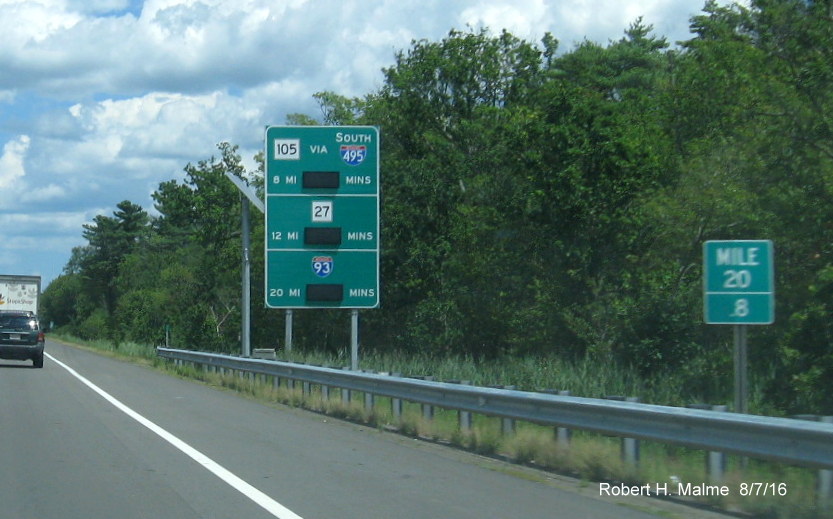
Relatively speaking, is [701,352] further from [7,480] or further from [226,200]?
[226,200]

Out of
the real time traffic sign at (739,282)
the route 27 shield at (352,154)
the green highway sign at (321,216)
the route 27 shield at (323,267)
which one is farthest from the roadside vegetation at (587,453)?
the route 27 shield at (352,154)

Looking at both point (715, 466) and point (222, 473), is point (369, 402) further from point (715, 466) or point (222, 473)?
point (715, 466)

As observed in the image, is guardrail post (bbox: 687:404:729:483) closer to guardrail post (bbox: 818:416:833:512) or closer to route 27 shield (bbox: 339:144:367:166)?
guardrail post (bbox: 818:416:833:512)

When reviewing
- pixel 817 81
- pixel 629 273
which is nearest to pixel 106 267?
pixel 629 273

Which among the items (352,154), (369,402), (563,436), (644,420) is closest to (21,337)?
(352,154)

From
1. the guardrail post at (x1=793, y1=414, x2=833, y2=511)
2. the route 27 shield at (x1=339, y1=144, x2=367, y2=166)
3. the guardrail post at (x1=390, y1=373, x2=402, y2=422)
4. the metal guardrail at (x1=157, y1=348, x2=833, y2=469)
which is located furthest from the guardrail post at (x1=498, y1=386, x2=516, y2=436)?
the route 27 shield at (x1=339, y1=144, x2=367, y2=166)

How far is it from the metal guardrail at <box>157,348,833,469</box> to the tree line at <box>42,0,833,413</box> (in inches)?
259

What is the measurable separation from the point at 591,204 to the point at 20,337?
19174 millimetres

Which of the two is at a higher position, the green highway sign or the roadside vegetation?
the green highway sign

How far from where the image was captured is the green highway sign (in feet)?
76.3

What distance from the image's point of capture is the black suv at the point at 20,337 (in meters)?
35.8

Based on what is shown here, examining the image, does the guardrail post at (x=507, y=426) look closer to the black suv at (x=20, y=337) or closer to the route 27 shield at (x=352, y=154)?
the route 27 shield at (x=352, y=154)

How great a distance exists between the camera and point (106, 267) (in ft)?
472

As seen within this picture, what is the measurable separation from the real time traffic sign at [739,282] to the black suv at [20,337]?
29.3 metres
